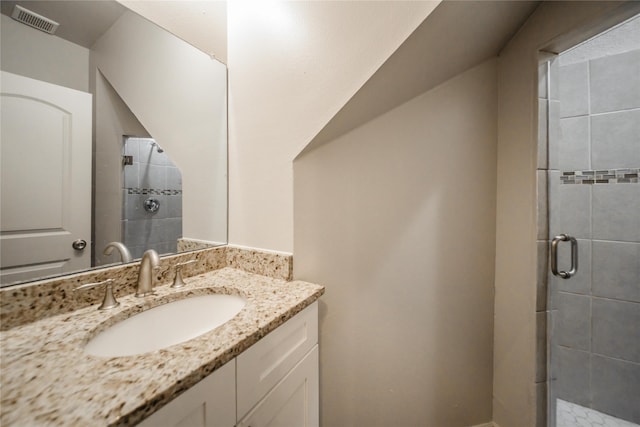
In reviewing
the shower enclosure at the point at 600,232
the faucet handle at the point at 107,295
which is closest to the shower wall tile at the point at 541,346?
the shower enclosure at the point at 600,232

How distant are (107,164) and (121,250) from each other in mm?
305

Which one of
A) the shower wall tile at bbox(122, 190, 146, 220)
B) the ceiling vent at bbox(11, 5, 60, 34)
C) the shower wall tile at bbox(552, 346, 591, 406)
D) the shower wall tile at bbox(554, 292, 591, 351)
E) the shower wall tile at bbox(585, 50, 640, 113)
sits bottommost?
the shower wall tile at bbox(552, 346, 591, 406)

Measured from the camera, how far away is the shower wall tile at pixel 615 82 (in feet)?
4.07

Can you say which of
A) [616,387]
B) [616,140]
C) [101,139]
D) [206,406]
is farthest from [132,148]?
[616,387]

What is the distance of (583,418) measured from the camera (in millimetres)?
1298

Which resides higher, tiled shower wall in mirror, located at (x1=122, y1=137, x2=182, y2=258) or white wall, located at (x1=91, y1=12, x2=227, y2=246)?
white wall, located at (x1=91, y1=12, x2=227, y2=246)

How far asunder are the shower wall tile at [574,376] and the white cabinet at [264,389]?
5.32ft

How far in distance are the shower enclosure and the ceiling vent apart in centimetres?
215

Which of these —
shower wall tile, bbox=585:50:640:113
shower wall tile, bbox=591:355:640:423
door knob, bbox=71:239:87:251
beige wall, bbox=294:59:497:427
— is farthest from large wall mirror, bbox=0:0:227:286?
shower wall tile, bbox=591:355:640:423

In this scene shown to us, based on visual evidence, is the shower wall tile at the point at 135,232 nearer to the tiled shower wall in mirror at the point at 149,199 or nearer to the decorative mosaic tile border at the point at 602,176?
the tiled shower wall in mirror at the point at 149,199

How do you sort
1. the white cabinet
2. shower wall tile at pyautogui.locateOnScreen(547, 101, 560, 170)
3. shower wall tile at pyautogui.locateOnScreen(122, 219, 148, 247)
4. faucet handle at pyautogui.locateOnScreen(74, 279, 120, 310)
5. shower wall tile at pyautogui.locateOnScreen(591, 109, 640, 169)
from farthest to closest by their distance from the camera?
shower wall tile at pyautogui.locateOnScreen(591, 109, 640, 169) → shower wall tile at pyautogui.locateOnScreen(547, 101, 560, 170) → shower wall tile at pyautogui.locateOnScreen(122, 219, 148, 247) → faucet handle at pyautogui.locateOnScreen(74, 279, 120, 310) → the white cabinet

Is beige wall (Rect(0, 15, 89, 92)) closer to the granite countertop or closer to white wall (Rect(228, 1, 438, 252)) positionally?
white wall (Rect(228, 1, 438, 252))

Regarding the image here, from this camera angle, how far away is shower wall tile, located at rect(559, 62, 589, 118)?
4.43 ft

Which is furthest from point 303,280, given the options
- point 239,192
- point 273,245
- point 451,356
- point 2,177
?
point 2,177
